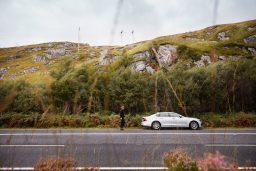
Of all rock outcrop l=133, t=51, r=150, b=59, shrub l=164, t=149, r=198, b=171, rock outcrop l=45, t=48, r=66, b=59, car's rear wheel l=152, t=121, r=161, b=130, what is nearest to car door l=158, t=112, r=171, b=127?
car's rear wheel l=152, t=121, r=161, b=130

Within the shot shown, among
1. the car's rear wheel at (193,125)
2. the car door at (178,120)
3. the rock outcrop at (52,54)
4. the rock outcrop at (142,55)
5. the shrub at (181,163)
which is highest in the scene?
the rock outcrop at (142,55)

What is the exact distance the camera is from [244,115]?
20.2 m

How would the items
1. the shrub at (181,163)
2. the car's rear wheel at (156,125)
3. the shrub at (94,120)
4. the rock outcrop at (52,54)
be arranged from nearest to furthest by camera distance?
the rock outcrop at (52,54)
the shrub at (181,163)
the car's rear wheel at (156,125)
the shrub at (94,120)

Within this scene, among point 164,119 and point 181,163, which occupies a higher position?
point 181,163

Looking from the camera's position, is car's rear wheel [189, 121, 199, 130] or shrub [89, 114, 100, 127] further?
shrub [89, 114, 100, 127]

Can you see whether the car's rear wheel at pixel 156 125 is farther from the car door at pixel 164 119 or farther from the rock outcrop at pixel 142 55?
the rock outcrop at pixel 142 55

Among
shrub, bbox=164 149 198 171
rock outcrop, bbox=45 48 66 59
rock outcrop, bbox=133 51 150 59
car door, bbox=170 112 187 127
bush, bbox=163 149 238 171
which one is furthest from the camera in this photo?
rock outcrop, bbox=133 51 150 59

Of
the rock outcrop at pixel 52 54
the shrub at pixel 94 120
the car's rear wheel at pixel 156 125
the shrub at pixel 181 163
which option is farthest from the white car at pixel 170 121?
the shrub at pixel 181 163

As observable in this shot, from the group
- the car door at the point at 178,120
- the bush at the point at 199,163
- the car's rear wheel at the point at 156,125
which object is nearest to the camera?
the bush at the point at 199,163

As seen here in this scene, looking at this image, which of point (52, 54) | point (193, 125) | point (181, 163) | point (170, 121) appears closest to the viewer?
point (52, 54)

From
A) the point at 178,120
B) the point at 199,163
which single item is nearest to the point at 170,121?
the point at 178,120

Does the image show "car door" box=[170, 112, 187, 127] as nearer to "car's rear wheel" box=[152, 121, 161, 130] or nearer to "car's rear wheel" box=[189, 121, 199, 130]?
"car's rear wheel" box=[189, 121, 199, 130]

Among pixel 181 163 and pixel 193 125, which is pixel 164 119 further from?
pixel 181 163

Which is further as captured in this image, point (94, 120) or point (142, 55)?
point (142, 55)
